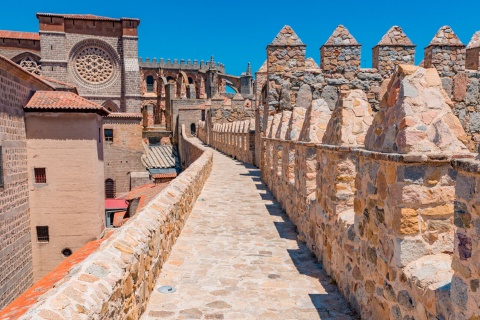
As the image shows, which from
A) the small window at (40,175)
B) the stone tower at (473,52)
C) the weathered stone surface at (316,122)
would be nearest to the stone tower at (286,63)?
the stone tower at (473,52)

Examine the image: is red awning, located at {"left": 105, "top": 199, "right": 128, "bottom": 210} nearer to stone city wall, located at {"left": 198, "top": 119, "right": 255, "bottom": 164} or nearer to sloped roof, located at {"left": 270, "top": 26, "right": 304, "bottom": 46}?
stone city wall, located at {"left": 198, "top": 119, "right": 255, "bottom": 164}

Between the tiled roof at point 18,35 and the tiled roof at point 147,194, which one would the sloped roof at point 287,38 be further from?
the tiled roof at point 18,35

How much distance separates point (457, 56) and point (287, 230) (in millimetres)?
5937

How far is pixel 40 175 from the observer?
14.2m

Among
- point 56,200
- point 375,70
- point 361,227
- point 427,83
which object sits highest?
point 375,70

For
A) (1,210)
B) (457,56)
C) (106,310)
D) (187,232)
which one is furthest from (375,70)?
(1,210)

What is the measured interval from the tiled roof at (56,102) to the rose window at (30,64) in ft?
78.7

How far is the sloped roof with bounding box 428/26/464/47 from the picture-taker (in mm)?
9078

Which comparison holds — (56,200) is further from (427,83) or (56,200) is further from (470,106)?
(427,83)

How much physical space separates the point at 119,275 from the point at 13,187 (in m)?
11.5

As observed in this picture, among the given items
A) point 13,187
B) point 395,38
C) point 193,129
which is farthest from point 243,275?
point 193,129

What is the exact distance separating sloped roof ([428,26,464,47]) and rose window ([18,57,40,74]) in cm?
3496

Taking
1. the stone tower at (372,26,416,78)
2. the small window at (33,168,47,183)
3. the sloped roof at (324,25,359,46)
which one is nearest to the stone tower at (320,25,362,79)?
the sloped roof at (324,25,359,46)

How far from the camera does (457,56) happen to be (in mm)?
9070
